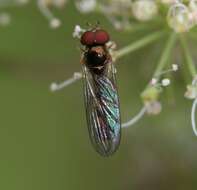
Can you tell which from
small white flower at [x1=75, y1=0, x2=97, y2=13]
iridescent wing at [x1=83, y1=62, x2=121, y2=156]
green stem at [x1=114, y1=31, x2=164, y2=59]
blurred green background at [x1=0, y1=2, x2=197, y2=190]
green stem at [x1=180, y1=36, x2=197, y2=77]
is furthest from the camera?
blurred green background at [x1=0, y1=2, x2=197, y2=190]

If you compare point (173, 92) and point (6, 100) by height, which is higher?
point (6, 100)

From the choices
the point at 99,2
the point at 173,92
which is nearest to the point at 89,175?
the point at 173,92

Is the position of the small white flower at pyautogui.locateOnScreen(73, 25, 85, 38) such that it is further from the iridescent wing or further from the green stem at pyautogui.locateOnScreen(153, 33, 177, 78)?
the green stem at pyautogui.locateOnScreen(153, 33, 177, 78)

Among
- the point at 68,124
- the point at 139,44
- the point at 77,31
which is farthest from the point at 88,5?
the point at 68,124

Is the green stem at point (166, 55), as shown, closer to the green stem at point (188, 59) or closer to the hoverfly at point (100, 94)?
the green stem at point (188, 59)

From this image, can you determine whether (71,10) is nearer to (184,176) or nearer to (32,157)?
(32,157)

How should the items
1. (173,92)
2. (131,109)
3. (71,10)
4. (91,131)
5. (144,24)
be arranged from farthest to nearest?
(71,10) < (131,109) < (173,92) < (144,24) < (91,131)

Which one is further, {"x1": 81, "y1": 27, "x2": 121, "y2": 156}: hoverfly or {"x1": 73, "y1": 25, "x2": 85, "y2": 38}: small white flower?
{"x1": 73, "y1": 25, "x2": 85, "y2": 38}: small white flower

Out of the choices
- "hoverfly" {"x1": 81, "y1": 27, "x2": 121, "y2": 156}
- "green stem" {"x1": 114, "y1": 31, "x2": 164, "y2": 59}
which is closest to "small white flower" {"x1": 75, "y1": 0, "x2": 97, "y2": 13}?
"hoverfly" {"x1": 81, "y1": 27, "x2": 121, "y2": 156}
